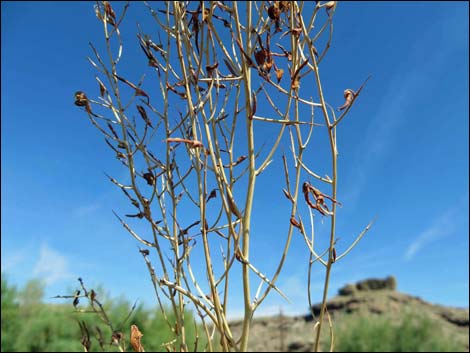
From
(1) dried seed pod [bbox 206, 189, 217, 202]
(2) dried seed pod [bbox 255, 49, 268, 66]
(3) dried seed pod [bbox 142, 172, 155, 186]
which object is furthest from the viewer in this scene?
(3) dried seed pod [bbox 142, 172, 155, 186]

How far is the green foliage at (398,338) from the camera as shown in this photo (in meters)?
9.64

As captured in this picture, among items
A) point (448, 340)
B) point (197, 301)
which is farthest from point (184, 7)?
point (448, 340)

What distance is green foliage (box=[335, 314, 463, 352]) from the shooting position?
31.6 ft

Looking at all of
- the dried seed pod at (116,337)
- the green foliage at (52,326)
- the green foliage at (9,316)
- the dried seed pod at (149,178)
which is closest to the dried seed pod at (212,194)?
the dried seed pod at (149,178)

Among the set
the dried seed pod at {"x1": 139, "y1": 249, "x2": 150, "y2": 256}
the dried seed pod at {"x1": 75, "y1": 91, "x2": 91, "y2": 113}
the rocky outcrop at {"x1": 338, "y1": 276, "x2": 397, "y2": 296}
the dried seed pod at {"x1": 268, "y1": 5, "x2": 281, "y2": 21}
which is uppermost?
Answer: the rocky outcrop at {"x1": 338, "y1": 276, "x2": 397, "y2": 296}

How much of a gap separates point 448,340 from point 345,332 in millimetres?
2031

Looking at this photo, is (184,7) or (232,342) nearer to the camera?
(232,342)

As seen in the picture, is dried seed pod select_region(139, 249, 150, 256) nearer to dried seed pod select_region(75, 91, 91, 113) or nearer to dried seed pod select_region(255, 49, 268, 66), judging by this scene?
dried seed pod select_region(75, 91, 91, 113)

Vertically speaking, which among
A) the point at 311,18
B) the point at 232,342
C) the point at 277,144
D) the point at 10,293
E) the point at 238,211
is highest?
the point at 10,293

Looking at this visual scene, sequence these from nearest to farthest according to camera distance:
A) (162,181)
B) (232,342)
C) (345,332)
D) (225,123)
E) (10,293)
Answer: (232,342), (225,123), (162,181), (10,293), (345,332)

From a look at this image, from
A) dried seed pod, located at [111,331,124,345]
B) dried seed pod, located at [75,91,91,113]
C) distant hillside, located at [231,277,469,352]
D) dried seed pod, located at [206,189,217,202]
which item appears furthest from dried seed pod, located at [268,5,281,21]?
distant hillside, located at [231,277,469,352]

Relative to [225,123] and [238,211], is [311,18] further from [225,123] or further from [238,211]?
[238,211]

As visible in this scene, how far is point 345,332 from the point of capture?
10352 millimetres

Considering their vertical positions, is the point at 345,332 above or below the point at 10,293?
below
